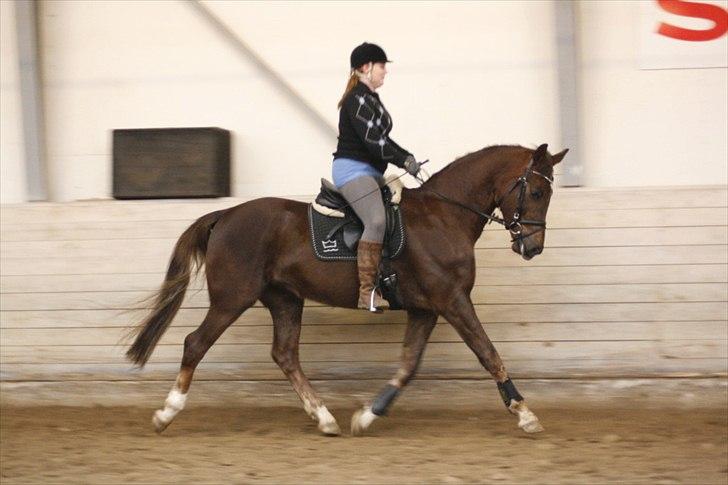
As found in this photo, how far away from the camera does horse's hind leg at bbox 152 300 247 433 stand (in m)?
6.76

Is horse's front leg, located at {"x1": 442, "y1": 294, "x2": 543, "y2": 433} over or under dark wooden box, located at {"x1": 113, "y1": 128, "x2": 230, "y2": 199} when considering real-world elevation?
under

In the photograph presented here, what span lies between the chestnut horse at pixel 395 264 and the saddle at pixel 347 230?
0.07 metres

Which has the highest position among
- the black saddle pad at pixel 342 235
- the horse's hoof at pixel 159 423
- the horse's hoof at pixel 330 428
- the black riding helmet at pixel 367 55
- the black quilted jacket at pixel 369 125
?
the black riding helmet at pixel 367 55

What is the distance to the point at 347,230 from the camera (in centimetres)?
662

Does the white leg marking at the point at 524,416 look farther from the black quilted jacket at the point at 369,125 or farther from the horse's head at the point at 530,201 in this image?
the black quilted jacket at the point at 369,125

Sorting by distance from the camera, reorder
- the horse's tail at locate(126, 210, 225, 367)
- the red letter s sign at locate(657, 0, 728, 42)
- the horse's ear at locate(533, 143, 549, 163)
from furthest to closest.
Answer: the red letter s sign at locate(657, 0, 728, 42)
the horse's tail at locate(126, 210, 225, 367)
the horse's ear at locate(533, 143, 549, 163)

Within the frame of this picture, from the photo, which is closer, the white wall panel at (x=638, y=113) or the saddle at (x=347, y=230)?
the saddle at (x=347, y=230)

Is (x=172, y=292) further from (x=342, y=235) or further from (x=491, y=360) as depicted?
(x=491, y=360)

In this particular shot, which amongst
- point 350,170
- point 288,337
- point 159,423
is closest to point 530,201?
point 350,170

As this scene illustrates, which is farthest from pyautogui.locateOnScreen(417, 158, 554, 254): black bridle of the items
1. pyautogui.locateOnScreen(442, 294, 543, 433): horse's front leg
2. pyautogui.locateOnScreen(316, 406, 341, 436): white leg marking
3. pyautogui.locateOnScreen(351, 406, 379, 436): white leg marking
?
pyautogui.locateOnScreen(316, 406, 341, 436): white leg marking

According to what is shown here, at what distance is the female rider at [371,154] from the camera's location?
6438mm

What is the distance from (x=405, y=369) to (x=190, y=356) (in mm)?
1424

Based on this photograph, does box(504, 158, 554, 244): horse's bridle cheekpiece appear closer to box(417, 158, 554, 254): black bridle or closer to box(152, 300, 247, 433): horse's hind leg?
box(417, 158, 554, 254): black bridle

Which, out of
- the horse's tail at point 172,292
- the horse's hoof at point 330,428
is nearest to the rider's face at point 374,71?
the horse's tail at point 172,292
